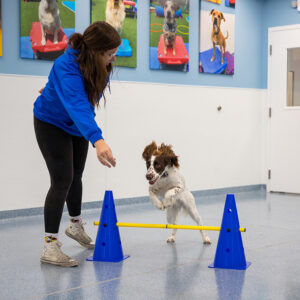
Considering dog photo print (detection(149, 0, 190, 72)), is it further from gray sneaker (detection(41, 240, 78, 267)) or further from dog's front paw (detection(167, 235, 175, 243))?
gray sneaker (detection(41, 240, 78, 267))

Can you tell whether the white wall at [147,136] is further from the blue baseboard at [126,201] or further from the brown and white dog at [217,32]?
the brown and white dog at [217,32]

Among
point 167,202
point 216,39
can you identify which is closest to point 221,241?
point 167,202

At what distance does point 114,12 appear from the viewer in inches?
195

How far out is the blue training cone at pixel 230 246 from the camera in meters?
2.77

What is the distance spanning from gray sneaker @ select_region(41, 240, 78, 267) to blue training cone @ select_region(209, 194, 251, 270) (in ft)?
2.48

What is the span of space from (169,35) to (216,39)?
717 mm

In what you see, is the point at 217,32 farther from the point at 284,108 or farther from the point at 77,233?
the point at 77,233

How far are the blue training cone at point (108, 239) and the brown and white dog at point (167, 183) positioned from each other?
13.0 inches

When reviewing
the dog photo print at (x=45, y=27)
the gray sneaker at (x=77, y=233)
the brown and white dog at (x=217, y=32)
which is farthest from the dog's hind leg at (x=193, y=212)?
the brown and white dog at (x=217, y=32)

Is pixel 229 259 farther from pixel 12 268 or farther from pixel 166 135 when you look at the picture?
pixel 166 135

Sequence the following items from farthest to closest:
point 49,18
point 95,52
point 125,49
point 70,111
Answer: point 125,49, point 49,18, point 95,52, point 70,111

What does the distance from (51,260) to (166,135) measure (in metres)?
2.89

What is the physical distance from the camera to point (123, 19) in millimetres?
5043

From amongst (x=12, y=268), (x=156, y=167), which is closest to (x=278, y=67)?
(x=156, y=167)
